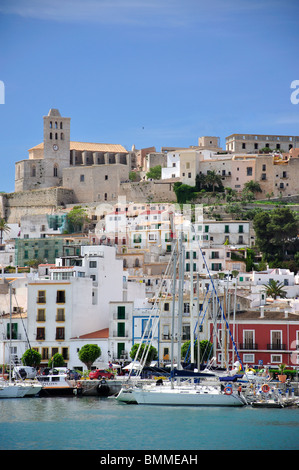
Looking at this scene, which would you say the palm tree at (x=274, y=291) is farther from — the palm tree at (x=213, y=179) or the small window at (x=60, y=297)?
the palm tree at (x=213, y=179)

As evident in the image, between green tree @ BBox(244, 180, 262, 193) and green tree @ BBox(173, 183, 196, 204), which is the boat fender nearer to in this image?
green tree @ BBox(173, 183, 196, 204)

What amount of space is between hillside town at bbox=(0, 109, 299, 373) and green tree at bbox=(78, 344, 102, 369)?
55.0 inches

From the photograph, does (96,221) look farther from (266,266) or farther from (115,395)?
(115,395)

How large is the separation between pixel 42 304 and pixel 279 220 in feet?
127

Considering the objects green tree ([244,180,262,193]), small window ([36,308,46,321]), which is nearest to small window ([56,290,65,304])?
small window ([36,308,46,321])

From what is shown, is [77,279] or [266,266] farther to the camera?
[266,266]

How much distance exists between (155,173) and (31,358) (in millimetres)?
59964

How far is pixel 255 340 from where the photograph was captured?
A: 54.4m

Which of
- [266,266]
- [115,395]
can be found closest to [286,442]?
[115,395]

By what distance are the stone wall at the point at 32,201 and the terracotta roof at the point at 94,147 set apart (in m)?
9.63

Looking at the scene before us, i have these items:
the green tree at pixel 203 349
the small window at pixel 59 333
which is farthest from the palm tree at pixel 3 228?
the green tree at pixel 203 349

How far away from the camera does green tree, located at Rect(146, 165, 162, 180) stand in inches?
4380

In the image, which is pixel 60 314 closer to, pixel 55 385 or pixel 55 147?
pixel 55 385

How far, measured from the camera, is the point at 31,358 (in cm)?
5366
